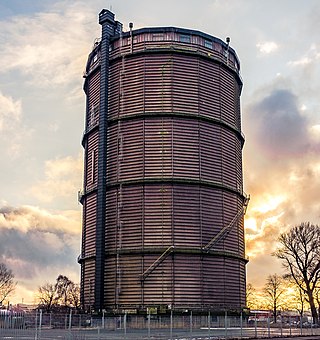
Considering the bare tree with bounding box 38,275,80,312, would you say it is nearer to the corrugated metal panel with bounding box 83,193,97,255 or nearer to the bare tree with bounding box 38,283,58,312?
the bare tree with bounding box 38,283,58,312

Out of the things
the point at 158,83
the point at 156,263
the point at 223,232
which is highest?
the point at 158,83

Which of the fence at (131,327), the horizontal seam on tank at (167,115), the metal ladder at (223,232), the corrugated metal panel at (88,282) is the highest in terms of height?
the horizontal seam on tank at (167,115)

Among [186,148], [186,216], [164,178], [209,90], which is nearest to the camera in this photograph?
[186,216]

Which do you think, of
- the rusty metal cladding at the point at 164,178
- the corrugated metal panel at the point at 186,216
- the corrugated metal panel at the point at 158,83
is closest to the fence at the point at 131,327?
the rusty metal cladding at the point at 164,178

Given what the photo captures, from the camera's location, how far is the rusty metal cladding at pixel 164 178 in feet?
136

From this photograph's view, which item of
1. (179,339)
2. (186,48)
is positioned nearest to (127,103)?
(186,48)

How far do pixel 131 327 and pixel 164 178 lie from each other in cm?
1138

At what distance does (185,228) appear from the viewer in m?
42.2

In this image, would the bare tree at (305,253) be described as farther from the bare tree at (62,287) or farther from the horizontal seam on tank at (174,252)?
the bare tree at (62,287)

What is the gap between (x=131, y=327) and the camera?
39.1 m

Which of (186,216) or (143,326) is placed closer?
(143,326)

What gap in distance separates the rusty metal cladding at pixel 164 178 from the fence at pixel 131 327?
1957mm

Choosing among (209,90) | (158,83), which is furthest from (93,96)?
(209,90)

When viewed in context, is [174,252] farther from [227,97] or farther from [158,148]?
[227,97]
